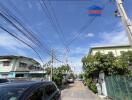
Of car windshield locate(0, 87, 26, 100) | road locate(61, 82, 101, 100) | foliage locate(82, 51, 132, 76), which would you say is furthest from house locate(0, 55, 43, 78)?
car windshield locate(0, 87, 26, 100)

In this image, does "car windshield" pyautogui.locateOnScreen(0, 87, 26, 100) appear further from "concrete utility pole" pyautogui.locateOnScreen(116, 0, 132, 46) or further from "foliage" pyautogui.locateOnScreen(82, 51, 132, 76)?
"foliage" pyautogui.locateOnScreen(82, 51, 132, 76)

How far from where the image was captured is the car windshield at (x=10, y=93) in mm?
3508

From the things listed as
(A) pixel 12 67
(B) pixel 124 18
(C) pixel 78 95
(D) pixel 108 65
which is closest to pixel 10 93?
(B) pixel 124 18

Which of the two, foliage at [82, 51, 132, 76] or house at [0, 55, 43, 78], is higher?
house at [0, 55, 43, 78]

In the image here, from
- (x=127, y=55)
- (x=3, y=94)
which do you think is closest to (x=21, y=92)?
(x=3, y=94)

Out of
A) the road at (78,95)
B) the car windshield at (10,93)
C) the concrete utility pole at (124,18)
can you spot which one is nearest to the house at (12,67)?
the road at (78,95)

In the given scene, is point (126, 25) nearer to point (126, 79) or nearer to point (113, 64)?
point (126, 79)

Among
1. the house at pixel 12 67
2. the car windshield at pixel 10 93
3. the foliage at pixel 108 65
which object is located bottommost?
the car windshield at pixel 10 93

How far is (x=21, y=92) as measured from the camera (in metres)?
3.64

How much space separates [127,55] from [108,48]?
7.62m

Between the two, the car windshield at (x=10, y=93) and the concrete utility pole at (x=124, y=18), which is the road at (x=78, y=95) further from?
the car windshield at (x=10, y=93)

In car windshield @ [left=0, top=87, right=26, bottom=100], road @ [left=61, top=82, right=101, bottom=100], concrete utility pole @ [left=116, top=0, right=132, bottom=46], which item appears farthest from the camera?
road @ [left=61, top=82, right=101, bottom=100]

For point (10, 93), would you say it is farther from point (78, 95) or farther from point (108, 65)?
point (78, 95)

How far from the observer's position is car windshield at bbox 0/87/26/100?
3.51 meters
